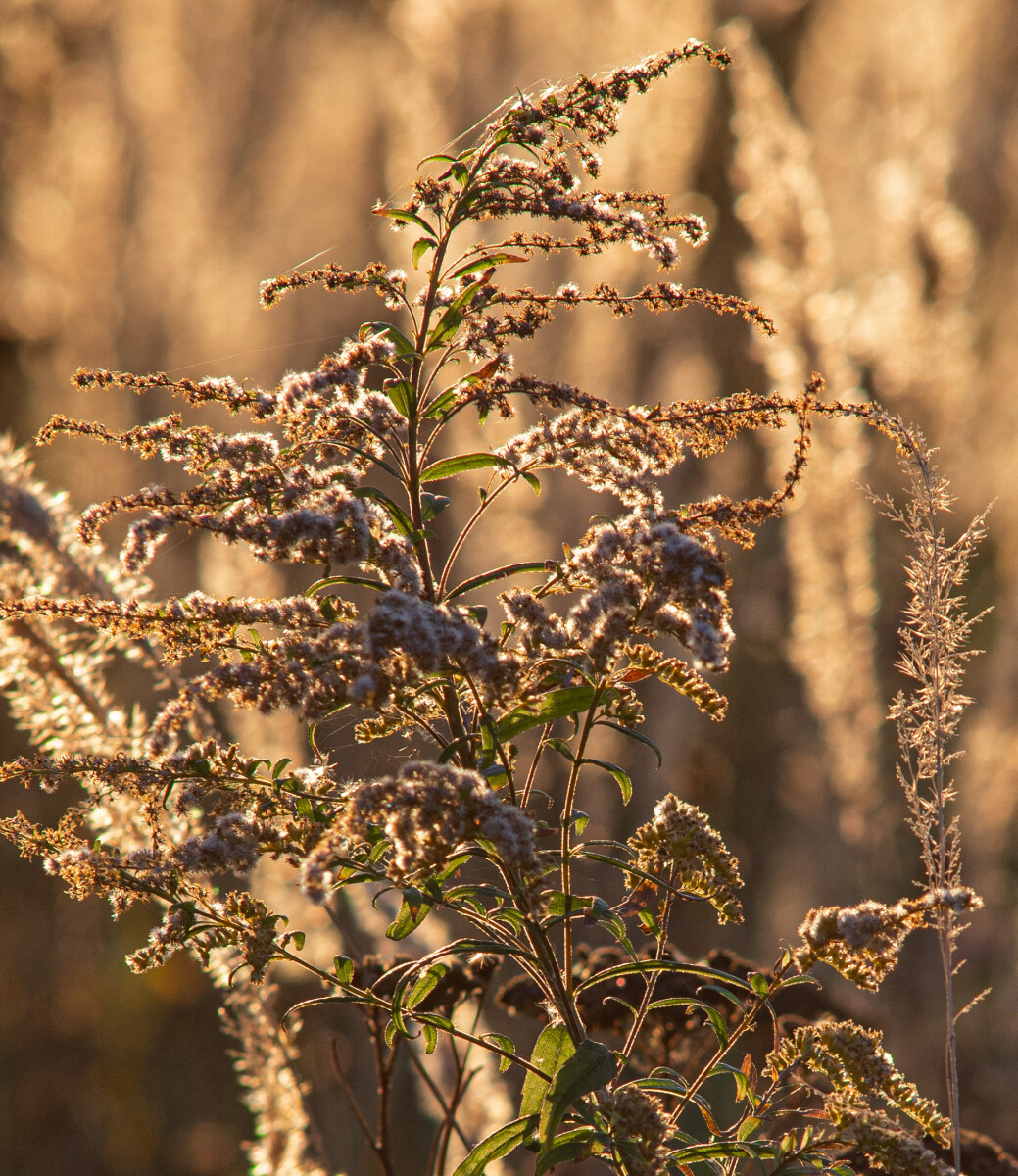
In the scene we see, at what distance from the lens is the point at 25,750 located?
19.5ft

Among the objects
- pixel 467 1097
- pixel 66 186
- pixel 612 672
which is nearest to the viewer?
pixel 612 672

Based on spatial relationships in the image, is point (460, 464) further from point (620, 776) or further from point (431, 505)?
point (620, 776)

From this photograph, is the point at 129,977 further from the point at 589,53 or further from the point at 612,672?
the point at 589,53

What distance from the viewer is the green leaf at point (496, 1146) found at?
1.48 metres

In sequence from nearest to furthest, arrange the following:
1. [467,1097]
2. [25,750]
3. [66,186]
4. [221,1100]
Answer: [467,1097], [221,1100], [25,750], [66,186]

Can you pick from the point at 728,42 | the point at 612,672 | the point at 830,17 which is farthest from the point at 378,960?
the point at 830,17

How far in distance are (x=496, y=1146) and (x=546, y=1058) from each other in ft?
0.48

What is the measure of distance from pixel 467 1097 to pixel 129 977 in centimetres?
347

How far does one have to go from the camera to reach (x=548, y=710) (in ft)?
4.69

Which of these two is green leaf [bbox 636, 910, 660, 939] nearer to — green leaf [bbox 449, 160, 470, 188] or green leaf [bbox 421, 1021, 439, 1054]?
green leaf [bbox 421, 1021, 439, 1054]

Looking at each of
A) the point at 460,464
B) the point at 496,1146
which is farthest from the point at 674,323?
the point at 496,1146

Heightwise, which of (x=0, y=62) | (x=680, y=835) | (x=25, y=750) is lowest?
(x=680, y=835)

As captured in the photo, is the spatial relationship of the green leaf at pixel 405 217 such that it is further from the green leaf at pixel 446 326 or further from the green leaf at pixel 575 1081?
the green leaf at pixel 575 1081

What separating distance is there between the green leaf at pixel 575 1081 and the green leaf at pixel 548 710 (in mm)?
413
